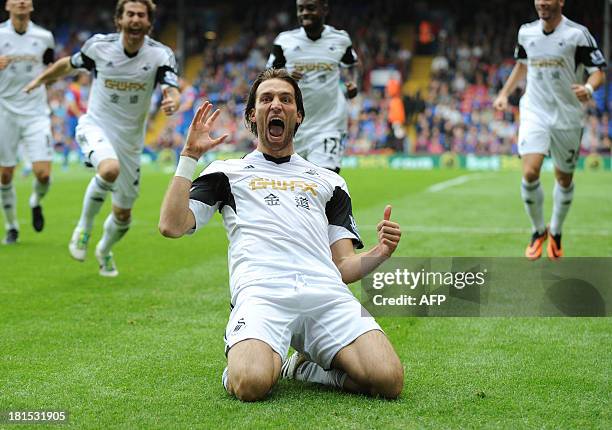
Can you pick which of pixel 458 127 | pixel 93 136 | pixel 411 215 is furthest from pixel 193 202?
pixel 458 127

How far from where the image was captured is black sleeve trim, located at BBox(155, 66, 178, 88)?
8883 mm

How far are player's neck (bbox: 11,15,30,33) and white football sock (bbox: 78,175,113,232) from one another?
11.6 ft

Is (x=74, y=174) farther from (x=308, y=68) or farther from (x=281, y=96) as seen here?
(x=281, y=96)

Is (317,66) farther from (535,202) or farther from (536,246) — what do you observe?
(536,246)

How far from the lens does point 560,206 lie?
34.1ft

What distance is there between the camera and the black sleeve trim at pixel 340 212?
17.6 feet

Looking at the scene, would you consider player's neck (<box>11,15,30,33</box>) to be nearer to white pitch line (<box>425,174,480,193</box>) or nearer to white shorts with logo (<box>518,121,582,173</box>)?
white shorts with logo (<box>518,121,582,173</box>)

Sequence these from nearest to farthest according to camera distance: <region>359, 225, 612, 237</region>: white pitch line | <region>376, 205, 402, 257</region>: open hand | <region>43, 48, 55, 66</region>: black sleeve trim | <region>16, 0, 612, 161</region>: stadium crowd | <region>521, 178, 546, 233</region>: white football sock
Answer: <region>376, 205, 402, 257</region>: open hand < <region>521, 178, 546, 233</region>: white football sock < <region>43, 48, 55, 66</region>: black sleeve trim < <region>359, 225, 612, 237</region>: white pitch line < <region>16, 0, 612, 161</region>: stadium crowd

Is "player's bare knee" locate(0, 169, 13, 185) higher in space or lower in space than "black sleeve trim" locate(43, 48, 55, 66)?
lower

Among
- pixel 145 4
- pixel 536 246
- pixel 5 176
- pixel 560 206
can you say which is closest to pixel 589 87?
pixel 560 206

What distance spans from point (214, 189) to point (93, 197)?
4.18 meters

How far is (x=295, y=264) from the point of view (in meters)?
4.95

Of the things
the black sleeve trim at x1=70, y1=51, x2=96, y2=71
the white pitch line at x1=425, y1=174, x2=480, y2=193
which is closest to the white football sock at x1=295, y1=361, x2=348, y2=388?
the black sleeve trim at x1=70, y1=51, x2=96, y2=71

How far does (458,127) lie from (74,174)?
15.6 metres
